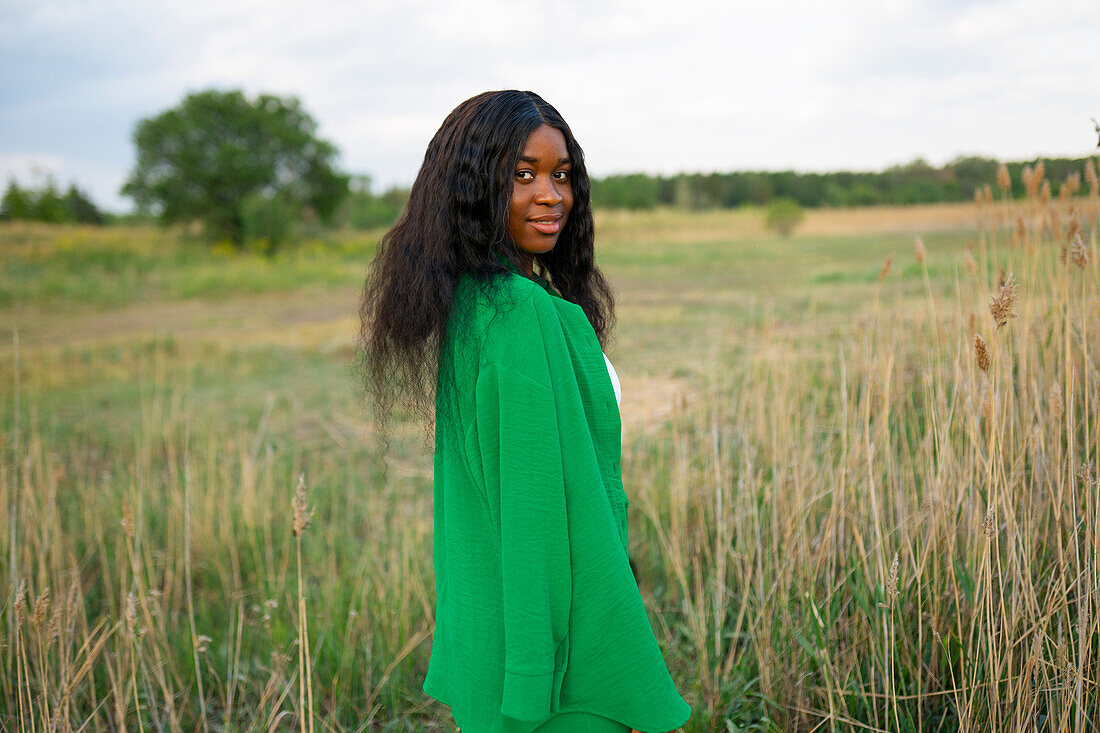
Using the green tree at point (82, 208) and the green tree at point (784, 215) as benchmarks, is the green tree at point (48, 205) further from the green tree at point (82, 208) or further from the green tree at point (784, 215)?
the green tree at point (784, 215)

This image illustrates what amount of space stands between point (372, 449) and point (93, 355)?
531 centimetres

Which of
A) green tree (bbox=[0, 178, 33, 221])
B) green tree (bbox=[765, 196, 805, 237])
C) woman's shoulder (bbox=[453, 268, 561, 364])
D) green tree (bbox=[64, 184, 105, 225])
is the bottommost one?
woman's shoulder (bbox=[453, 268, 561, 364])

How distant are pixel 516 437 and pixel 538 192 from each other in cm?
46

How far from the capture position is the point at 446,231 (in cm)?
120

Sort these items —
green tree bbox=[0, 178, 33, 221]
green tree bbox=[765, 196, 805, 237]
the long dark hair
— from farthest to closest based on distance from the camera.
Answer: green tree bbox=[0, 178, 33, 221], green tree bbox=[765, 196, 805, 237], the long dark hair

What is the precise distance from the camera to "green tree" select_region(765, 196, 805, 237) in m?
14.0

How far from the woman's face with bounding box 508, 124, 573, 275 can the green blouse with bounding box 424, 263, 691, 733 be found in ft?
0.50

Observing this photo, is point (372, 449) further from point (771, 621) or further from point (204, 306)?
point (204, 306)

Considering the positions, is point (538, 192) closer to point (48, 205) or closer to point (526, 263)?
point (526, 263)

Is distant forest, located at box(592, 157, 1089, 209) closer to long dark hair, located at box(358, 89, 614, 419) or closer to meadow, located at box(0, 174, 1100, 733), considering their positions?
meadow, located at box(0, 174, 1100, 733)

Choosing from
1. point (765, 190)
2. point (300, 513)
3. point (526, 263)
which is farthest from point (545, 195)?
point (765, 190)

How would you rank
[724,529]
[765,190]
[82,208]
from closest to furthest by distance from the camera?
1. [724,529]
2. [765,190]
3. [82,208]

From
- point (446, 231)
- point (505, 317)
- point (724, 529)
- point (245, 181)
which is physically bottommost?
point (724, 529)

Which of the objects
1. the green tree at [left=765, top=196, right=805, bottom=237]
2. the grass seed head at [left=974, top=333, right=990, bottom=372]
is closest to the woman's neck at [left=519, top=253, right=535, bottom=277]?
the grass seed head at [left=974, top=333, right=990, bottom=372]
